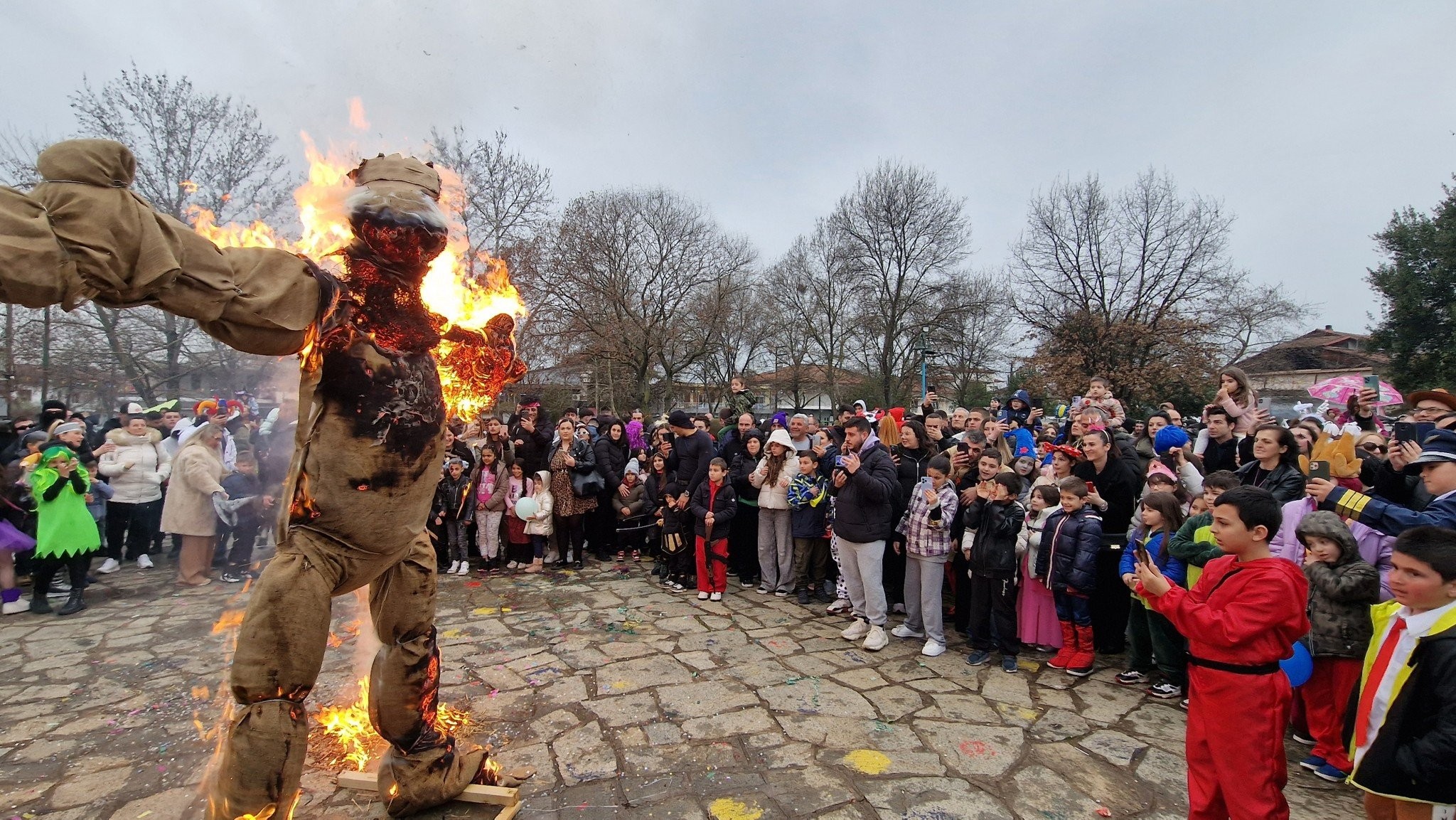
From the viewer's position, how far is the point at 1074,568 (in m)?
5.00

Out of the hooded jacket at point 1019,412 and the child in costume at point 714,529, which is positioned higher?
the hooded jacket at point 1019,412

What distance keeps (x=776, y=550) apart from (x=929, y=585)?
2142mm

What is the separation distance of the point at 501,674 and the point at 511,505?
3549 millimetres

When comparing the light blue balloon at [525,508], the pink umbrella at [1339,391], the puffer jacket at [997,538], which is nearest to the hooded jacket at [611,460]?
the light blue balloon at [525,508]

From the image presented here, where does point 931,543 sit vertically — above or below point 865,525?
below

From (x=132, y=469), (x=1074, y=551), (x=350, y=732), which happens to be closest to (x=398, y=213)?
(x=350, y=732)

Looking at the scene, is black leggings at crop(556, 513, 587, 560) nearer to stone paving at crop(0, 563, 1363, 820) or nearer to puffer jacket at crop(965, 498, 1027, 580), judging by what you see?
stone paving at crop(0, 563, 1363, 820)

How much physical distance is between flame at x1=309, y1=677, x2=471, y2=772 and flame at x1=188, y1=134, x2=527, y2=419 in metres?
1.73

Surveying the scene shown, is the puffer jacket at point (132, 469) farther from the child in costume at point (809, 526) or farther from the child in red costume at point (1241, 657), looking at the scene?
the child in red costume at point (1241, 657)

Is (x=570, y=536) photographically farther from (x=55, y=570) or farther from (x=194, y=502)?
(x=55, y=570)

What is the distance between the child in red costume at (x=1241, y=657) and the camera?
2684 mm

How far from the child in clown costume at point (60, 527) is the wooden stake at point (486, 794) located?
5.45 meters

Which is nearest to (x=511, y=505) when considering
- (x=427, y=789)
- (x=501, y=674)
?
(x=501, y=674)

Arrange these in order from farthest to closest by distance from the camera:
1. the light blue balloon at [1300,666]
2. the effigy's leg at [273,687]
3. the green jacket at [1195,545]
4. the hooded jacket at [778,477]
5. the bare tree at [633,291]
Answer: the bare tree at [633,291], the hooded jacket at [778,477], the green jacket at [1195,545], the light blue balloon at [1300,666], the effigy's leg at [273,687]
